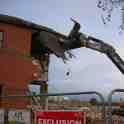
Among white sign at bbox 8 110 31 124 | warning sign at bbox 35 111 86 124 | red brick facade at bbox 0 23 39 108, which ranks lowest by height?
white sign at bbox 8 110 31 124

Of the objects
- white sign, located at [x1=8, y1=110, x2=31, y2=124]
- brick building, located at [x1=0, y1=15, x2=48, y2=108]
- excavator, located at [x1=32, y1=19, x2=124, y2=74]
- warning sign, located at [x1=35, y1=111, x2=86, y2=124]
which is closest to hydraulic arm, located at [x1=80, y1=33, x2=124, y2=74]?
excavator, located at [x1=32, y1=19, x2=124, y2=74]

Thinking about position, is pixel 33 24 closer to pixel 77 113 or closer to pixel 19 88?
pixel 19 88

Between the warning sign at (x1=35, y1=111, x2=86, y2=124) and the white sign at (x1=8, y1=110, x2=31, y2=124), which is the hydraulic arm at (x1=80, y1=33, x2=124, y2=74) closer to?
the white sign at (x1=8, y1=110, x2=31, y2=124)

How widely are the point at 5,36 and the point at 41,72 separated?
165 inches

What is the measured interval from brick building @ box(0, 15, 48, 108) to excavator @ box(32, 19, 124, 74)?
985 millimetres

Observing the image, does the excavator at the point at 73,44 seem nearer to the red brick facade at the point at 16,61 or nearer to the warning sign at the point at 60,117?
the red brick facade at the point at 16,61

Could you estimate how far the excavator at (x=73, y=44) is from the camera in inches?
1022

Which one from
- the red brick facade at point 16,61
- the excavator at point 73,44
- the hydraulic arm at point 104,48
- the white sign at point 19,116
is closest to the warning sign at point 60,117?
the white sign at point 19,116

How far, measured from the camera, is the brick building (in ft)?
115

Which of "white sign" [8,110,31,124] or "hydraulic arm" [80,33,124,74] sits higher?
"hydraulic arm" [80,33,124,74]

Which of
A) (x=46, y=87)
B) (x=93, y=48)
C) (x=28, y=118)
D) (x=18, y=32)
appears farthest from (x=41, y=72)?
(x=28, y=118)

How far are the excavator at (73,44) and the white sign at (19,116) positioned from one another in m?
13.1

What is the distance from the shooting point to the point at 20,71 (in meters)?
36.0

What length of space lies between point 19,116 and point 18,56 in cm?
2625
